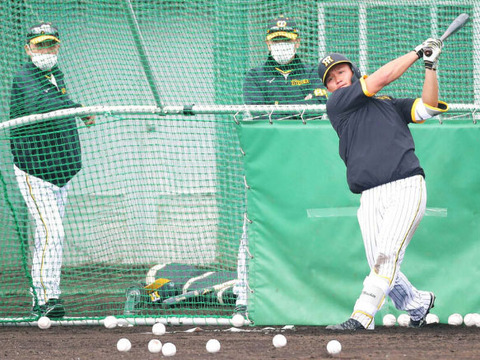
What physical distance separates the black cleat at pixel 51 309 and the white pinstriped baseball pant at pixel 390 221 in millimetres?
2735

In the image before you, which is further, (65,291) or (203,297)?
(65,291)

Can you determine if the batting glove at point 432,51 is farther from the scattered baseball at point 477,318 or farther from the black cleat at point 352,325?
the scattered baseball at point 477,318

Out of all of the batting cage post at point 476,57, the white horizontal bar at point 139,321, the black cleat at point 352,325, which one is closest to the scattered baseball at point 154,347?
the black cleat at point 352,325

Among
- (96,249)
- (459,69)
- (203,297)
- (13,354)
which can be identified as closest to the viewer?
(13,354)

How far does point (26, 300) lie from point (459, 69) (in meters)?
4.61

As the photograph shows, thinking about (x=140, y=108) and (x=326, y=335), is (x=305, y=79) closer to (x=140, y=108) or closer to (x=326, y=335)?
(x=140, y=108)

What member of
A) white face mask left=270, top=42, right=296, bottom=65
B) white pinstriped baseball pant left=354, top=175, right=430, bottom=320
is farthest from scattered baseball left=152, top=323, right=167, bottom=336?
white face mask left=270, top=42, right=296, bottom=65

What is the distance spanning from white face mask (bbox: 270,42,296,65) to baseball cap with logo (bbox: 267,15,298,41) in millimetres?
61

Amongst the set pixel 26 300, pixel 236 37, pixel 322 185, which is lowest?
pixel 26 300

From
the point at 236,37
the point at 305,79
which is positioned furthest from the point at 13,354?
the point at 236,37

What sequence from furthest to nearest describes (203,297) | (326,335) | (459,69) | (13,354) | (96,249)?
1. (96,249)
2. (459,69)
3. (203,297)
4. (326,335)
5. (13,354)

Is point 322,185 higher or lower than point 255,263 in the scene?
higher

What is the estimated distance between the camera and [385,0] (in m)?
7.77

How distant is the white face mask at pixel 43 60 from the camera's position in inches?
274
